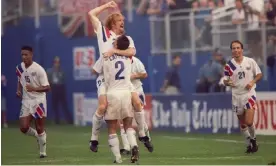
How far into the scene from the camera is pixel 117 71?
15.9m

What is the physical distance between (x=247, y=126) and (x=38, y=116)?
383cm

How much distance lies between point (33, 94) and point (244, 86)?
3910 mm

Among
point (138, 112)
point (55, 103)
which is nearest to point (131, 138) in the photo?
point (138, 112)

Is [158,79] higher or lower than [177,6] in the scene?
lower

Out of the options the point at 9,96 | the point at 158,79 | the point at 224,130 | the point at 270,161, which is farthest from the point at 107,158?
the point at 9,96

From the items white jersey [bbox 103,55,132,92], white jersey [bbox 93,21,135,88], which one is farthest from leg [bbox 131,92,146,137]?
white jersey [bbox 93,21,135,88]

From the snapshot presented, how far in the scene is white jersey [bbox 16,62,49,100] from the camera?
64.5ft

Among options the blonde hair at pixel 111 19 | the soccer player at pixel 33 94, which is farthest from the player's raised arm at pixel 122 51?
the soccer player at pixel 33 94

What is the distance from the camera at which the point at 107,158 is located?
18.8 m

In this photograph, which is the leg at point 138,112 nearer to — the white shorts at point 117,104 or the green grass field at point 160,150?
the white shorts at point 117,104

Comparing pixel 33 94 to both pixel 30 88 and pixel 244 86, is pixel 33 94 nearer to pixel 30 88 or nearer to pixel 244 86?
pixel 30 88

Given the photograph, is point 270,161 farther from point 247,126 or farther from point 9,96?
point 9,96

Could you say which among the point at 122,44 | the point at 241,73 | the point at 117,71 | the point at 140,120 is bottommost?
the point at 140,120

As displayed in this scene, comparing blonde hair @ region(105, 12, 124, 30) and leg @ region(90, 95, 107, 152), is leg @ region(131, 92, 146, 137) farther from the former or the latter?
blonde hair @ region(105, 12, 124, 30)
